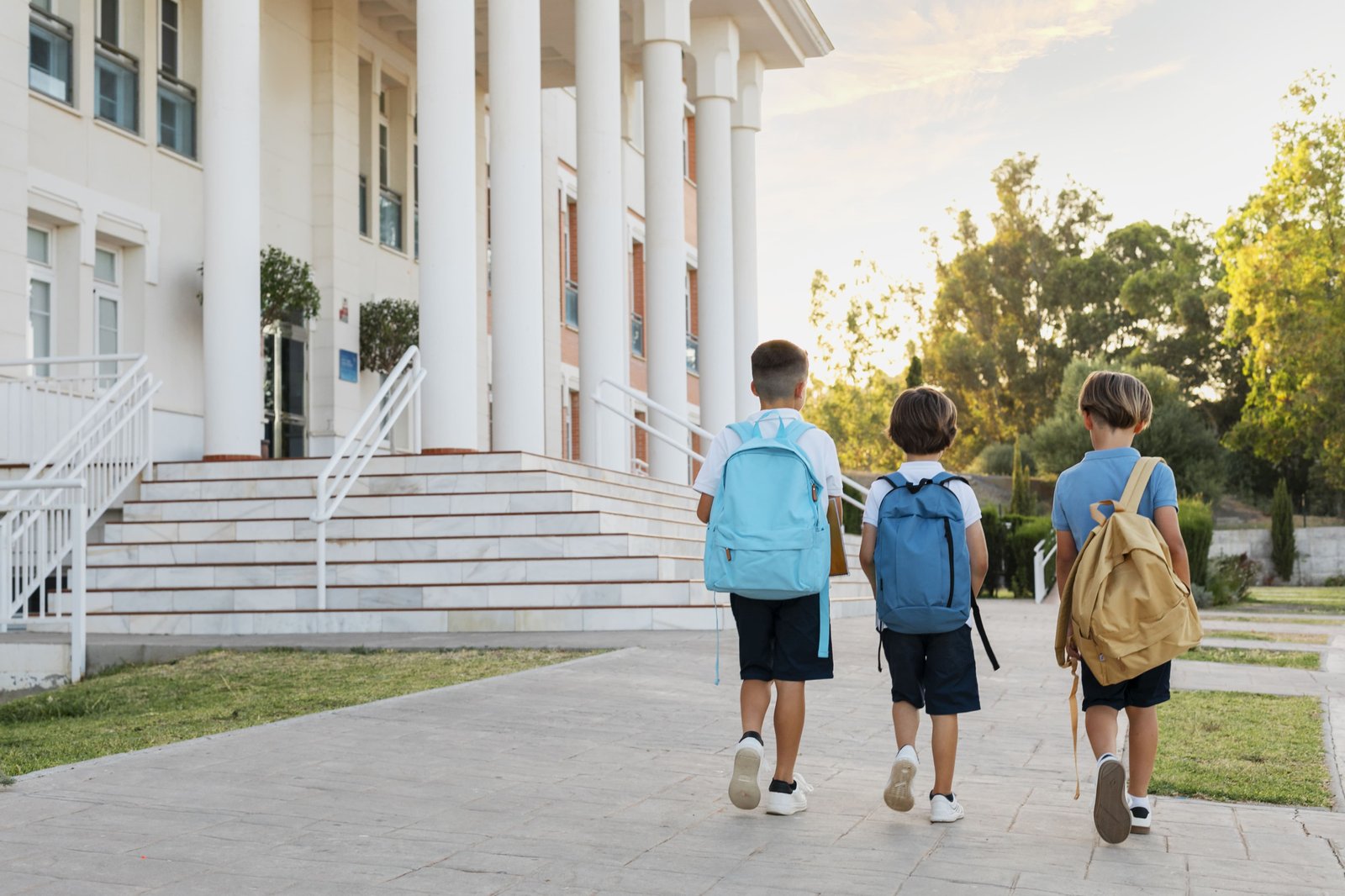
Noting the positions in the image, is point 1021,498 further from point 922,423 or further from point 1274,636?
point 922,423

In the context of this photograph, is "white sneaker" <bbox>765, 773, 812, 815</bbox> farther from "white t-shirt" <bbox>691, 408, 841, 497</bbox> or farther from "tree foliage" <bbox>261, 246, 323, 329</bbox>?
"tree foliage" <bbox>261, 246, 323, 329</bbox>

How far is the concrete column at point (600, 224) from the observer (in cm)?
1847

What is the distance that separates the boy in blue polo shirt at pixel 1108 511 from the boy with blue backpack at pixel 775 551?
0.79 metres

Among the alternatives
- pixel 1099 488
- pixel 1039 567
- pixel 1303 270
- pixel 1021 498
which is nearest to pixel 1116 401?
pixel 1099 488

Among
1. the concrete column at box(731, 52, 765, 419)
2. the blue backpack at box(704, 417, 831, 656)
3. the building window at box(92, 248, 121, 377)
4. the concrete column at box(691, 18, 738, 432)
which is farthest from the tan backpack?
the concrete column at box(731, 52, 765, 419)

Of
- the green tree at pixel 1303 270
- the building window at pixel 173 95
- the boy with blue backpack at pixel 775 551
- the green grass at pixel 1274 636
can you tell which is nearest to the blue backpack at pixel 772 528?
the boy with blue backpack at pixel 775 551

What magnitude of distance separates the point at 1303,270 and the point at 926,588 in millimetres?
35271

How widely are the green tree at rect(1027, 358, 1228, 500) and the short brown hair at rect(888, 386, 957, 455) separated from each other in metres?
43.4

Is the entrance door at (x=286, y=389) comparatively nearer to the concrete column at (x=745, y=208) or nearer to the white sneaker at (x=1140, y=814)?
the concrete column at (x=745, y=208)

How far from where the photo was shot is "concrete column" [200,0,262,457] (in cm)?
1466

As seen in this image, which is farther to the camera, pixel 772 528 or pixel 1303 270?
pixel 1303 270

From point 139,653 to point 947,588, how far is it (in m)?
7.52

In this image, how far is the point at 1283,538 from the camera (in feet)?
129

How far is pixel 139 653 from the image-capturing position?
10.4 meters
